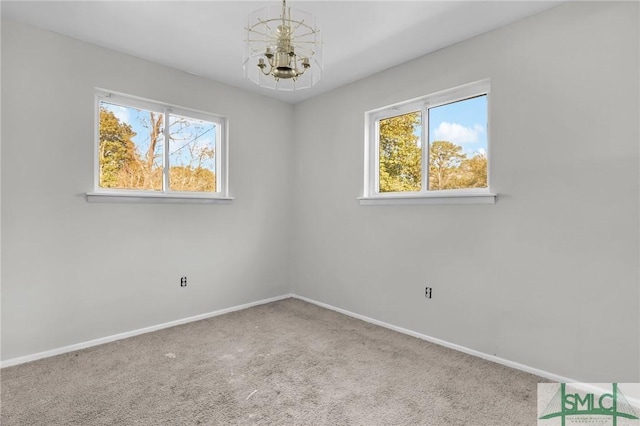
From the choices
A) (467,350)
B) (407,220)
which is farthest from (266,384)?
(407,220)

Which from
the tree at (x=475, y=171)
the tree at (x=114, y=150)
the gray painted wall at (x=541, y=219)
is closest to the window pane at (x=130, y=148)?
the tree at (x=114, y=150)

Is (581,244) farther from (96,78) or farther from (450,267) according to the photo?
(96,78)

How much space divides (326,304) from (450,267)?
1.58 meters

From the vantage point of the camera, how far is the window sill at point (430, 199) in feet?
8.09

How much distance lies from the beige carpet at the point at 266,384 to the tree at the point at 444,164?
1.36m

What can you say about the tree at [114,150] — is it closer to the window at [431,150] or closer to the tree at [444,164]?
the window at [431,150]

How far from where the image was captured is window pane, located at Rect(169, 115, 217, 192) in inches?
129

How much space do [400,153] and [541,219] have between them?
1355 millimetres

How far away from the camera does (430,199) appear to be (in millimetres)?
2799

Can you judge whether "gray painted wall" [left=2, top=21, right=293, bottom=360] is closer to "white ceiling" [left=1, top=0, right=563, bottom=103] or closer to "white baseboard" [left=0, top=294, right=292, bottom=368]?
"white baseboard" [left=0, top=294, right=292, bottom=368]

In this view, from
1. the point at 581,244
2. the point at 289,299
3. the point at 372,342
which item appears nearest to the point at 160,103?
the point at 289,299

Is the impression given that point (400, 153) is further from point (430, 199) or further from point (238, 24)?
point (238, 24)

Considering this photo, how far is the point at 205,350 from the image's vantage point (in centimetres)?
259
